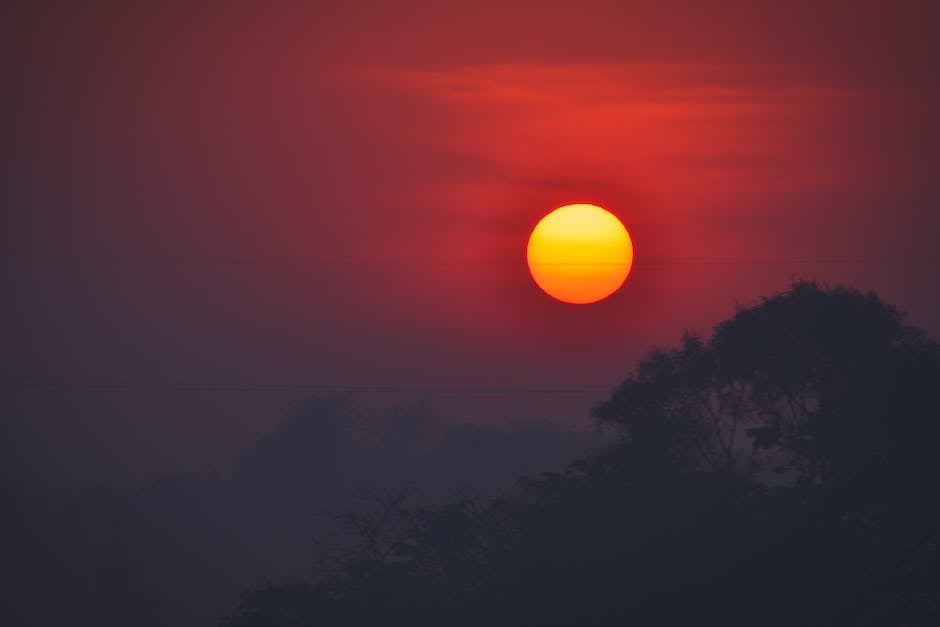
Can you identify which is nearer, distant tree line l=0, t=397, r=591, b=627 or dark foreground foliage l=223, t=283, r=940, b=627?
dark foreground foliage l=223, t=283, r=940, b=627

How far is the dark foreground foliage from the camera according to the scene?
966 inches

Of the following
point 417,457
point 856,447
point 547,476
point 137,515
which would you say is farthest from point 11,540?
point 856,447

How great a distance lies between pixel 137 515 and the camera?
93562 millimetres

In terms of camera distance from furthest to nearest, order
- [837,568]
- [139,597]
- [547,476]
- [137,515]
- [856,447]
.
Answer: [137,515] → [139,597] → [547,476] → [856,447] → [837,568]

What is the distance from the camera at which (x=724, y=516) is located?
2634 cm

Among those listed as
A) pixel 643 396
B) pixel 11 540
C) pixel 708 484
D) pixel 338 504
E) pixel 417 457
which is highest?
pixel 417 457

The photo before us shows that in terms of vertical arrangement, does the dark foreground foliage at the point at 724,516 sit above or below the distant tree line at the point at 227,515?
below

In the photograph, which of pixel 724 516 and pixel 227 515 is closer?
pixel 724 516

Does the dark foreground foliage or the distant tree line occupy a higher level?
the distant tree line

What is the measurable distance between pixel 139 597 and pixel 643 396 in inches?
1906

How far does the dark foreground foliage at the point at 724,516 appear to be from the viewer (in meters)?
24.5

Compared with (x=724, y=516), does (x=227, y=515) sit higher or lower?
higher

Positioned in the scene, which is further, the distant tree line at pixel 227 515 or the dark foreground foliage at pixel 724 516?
the distant tree line at pixel 227 515

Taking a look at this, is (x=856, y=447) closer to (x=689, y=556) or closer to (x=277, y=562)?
(x=689, y=556)
